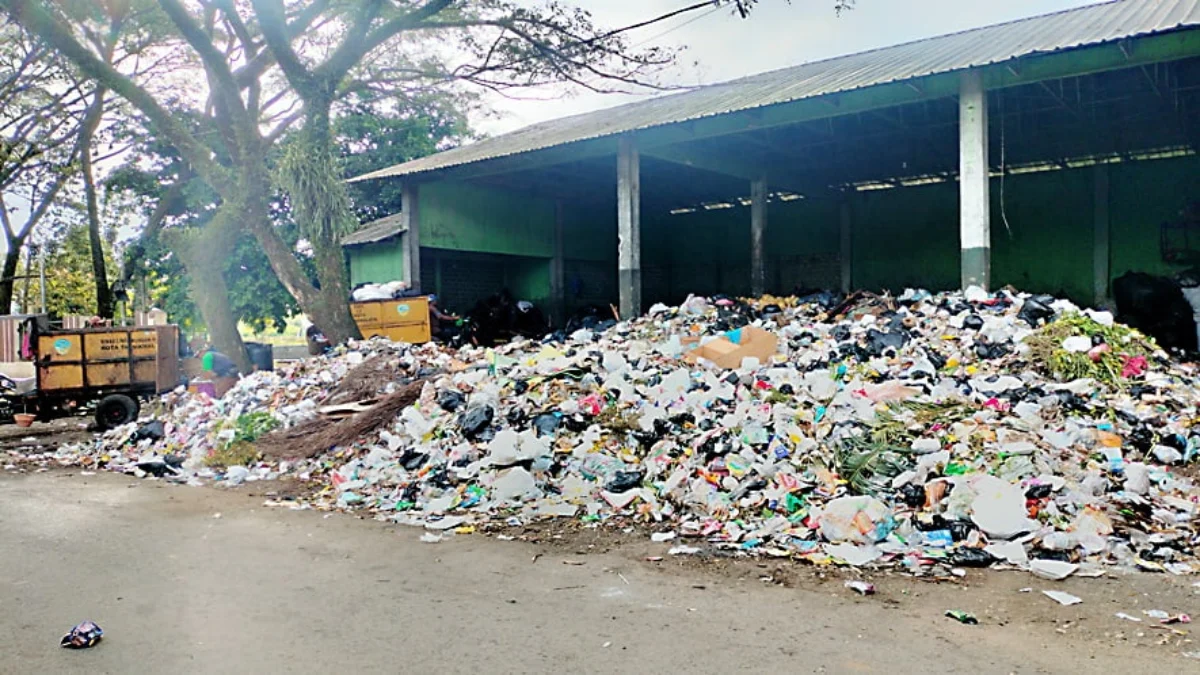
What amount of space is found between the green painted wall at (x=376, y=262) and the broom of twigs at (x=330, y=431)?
22.5 feet

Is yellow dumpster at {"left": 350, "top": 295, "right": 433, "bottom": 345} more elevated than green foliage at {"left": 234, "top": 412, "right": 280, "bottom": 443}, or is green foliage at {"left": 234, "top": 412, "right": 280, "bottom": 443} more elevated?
yellow dumpster at {"left": 350, "top": 295, "right": 433, "bottom": 345}

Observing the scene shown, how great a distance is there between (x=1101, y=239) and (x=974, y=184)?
6262 mm

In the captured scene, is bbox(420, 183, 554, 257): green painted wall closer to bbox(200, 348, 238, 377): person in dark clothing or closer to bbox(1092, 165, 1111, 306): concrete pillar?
bbox(200, 348, 238, 377): person in dark clothing

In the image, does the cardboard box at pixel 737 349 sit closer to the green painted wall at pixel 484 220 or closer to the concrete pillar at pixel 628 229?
the concrete pillar at pixel 628 229

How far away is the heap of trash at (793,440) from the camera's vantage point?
400 cm

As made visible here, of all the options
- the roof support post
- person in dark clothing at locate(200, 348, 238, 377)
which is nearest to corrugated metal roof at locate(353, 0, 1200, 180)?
the roof support post

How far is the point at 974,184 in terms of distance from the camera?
26.8 feet

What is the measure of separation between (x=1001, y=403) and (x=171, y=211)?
19930 mm

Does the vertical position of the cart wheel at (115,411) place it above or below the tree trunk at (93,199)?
below

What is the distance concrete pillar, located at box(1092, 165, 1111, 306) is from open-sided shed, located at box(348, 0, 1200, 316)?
0.03m

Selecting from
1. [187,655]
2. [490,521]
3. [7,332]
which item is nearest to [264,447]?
[490,521]

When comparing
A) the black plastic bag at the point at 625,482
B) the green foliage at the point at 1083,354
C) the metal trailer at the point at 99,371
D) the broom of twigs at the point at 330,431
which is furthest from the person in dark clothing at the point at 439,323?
the green foliage at the point at 1083,354

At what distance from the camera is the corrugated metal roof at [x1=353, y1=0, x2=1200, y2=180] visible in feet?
25.6

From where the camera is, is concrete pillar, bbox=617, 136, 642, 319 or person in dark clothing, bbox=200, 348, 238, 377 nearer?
person in dark clothing, bbox=200, 348, 238, 377
